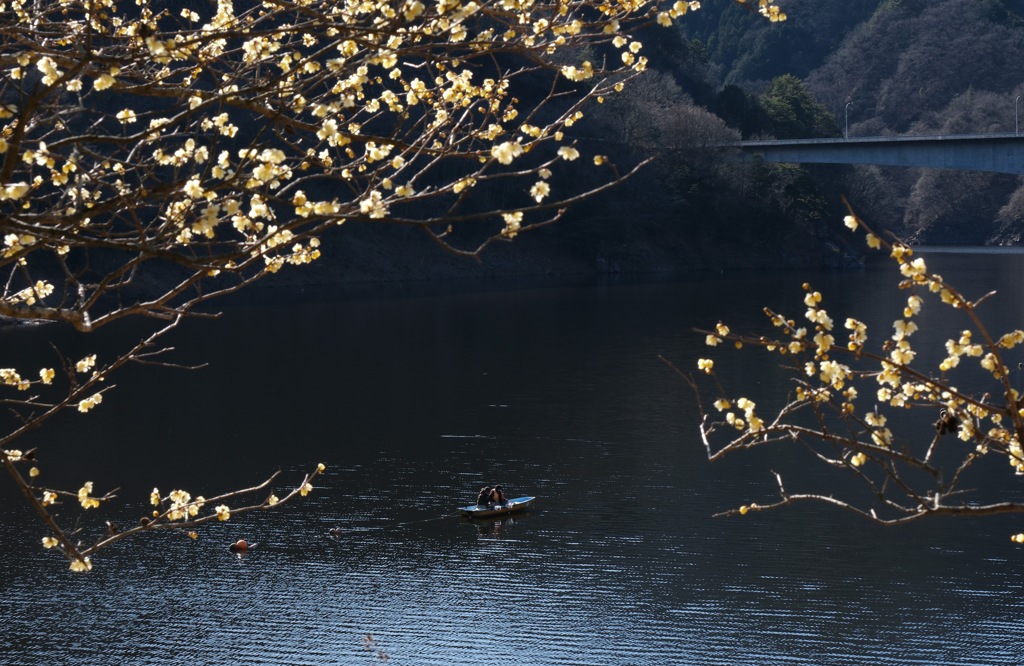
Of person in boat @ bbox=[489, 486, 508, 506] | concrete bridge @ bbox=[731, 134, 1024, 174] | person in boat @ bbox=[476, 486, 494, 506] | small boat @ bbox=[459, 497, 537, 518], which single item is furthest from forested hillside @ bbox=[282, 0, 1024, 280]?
person in boat @ bbox=[489, 486, 508, 506]

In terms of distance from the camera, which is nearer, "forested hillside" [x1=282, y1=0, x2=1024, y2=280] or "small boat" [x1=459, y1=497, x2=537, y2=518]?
"small boat" [x1=459, y1=497, x2=537, y2=518]

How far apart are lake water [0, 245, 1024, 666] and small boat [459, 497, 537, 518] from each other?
9.9 inches

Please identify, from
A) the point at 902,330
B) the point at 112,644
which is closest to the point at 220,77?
the point at 902,330

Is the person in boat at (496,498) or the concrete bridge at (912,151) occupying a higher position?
the concrete bridge at (912,151)

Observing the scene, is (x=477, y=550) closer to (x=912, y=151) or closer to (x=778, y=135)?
(x=912, y=151)

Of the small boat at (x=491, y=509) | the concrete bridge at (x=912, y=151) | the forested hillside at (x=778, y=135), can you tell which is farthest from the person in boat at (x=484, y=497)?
the concrete bridge at (x=912, y=151)

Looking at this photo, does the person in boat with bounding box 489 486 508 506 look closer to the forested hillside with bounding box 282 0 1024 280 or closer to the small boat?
the small boat

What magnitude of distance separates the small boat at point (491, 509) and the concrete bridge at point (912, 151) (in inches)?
2306

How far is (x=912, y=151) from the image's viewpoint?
3209 inches

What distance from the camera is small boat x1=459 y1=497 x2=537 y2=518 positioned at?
24.8 metres

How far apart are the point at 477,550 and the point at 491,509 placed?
4.37 feet

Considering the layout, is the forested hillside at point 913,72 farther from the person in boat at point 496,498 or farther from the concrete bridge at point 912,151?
the person in boat at point 496,498

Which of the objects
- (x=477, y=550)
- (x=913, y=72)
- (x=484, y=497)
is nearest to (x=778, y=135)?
(x=913, y=72)

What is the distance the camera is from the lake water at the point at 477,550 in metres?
19.0
